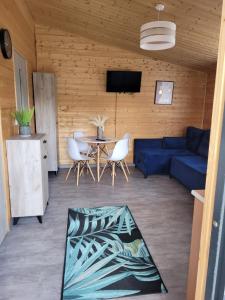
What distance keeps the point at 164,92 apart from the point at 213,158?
4.65 metres

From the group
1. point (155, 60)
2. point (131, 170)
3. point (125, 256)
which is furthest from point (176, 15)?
point (131, 170)

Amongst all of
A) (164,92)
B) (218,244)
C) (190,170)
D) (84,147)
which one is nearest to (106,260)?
(218,244)

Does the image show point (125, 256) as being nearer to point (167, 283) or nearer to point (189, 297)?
point (167, 283)

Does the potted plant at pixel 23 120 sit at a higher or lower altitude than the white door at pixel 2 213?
higher

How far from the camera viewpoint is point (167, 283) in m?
1.92

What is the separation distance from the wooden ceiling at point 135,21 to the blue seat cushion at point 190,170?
1.85 m

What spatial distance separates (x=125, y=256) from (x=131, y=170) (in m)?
3.01

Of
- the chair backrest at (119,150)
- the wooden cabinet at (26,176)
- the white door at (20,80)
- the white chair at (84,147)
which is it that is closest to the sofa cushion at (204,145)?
the chair backrest at (119,150)

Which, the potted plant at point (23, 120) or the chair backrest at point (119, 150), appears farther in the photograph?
the chair backrest at point (119, 150)

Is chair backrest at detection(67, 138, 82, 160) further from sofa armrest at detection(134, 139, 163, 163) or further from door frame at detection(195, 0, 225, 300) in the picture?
door frame at detection(195, 0, 225, 300)

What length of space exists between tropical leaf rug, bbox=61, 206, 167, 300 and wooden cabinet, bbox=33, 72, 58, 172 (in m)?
1.99

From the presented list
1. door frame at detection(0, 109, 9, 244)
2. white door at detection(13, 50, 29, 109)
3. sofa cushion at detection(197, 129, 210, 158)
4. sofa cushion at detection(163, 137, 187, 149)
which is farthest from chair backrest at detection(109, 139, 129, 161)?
door frame at detection(0, 109, 9, 244)

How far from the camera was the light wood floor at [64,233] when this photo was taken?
1889 mm

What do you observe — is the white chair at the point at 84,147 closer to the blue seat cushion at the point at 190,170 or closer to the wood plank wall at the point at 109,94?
the wood plank wall at the point at 109,94
